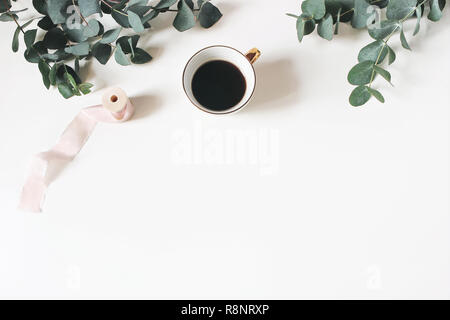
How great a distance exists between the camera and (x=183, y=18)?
0.69 meters

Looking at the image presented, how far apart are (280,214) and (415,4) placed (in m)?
0.44

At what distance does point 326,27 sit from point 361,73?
105 millimetres

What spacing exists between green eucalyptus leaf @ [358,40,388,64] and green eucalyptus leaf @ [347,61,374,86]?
0.01 meters

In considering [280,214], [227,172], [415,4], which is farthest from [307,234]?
[415,4]

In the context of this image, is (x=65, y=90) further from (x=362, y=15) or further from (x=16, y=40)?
(x=362, y=15)

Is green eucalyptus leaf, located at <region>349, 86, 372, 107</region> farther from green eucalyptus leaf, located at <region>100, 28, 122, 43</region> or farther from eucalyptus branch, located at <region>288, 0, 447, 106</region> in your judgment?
green eucalyptus leaf, located at <region>100, 28, 122, 43</region>

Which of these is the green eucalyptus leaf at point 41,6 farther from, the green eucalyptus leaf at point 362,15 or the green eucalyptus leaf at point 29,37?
the green eucalyptus leaf at point 362,15

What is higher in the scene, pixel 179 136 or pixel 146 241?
pixel 179 136

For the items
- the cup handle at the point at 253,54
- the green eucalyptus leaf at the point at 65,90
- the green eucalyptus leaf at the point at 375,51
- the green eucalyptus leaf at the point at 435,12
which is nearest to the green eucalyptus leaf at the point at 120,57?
the green eucalyptus leaf at the point at 65,90

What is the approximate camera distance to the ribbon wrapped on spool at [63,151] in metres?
0.69

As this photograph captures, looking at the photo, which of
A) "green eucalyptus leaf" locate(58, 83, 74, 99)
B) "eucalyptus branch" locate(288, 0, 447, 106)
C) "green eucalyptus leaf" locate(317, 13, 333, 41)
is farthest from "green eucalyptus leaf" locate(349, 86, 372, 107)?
"green eucalyptus leaf" locate(58, 83, 74, 99)

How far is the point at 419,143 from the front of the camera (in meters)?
0.69

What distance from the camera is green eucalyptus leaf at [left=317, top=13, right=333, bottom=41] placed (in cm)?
66

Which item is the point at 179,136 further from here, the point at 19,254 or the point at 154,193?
the point at 19,254
